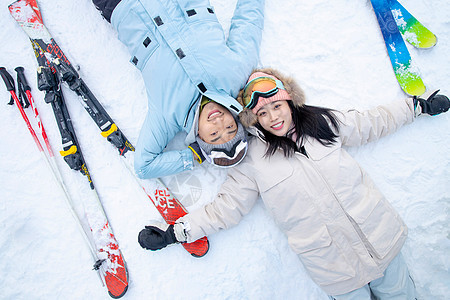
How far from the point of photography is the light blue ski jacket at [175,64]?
197cm

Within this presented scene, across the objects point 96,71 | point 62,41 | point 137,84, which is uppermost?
point 62,41

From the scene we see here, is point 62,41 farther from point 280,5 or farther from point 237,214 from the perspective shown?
point 237,214

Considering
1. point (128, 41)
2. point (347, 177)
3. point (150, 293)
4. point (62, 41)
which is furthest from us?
point (62, 41)

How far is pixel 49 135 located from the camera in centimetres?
240

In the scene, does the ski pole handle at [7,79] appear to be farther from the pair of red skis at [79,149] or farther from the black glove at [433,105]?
the black glove at [433,105]

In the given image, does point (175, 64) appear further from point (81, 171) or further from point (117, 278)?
point (117, 278)

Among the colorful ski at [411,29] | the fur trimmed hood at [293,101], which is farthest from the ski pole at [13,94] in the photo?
the colorful ski at [411,29]

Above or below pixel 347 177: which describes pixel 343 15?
above

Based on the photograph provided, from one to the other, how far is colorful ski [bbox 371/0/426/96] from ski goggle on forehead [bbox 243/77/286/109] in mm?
1341

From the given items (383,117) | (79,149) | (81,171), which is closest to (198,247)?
(81,171)

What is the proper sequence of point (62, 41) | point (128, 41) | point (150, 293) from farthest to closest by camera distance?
point (62, 41), point (150, 293), point (128, 41)

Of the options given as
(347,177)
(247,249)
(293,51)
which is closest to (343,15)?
(293,51)

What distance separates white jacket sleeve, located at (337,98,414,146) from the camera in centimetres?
210

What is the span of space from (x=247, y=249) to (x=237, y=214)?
46 centimetres
